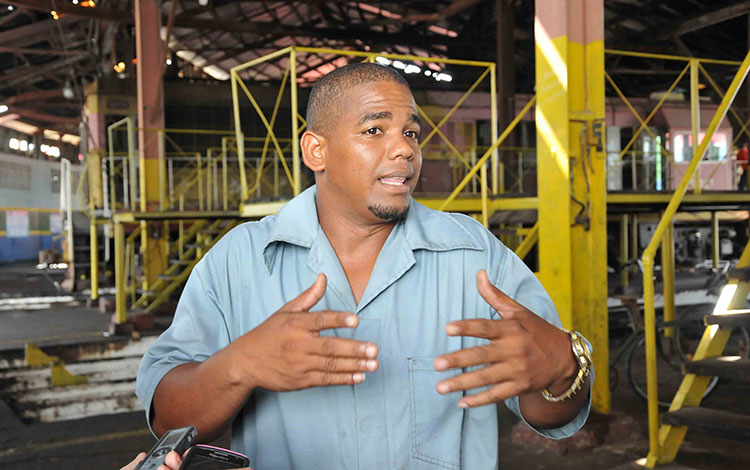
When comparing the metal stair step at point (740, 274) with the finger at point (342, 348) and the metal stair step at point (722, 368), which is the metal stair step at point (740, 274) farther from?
the finger at point (342, 348)

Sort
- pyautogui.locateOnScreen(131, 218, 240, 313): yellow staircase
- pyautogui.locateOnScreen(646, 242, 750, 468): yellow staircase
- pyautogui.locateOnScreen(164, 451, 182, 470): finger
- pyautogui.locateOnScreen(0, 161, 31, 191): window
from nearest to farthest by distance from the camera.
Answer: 1. pyautogui.locateOnScreen(164, 451, 182, 470): finger
2. pyautogui.locateOnScreen(646, 242, 750, 468): yellow staircase
3. pyautogui.locateOnScreen(131, 218, 240, 313): yellow staircase
4. pyautogui.locateOnScreen(0, 161, 31, 191): window

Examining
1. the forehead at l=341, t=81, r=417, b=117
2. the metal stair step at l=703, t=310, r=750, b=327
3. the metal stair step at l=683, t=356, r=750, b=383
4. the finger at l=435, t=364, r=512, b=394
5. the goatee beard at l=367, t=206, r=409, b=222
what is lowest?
the metal stair step at l=683, t=356, r=750, b=383

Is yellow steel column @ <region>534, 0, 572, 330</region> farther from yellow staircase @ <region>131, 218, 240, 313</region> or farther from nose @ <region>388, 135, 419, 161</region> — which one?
yellow staircase @ <region>131, 218, 240, 313</region>

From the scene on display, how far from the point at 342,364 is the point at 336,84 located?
730mm

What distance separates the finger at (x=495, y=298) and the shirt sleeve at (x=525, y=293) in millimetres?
200

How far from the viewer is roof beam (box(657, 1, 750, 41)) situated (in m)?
13.0

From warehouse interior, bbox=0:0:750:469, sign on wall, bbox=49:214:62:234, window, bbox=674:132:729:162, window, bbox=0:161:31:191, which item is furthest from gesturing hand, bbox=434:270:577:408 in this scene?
sign on wall, bbox=49:214:62:234

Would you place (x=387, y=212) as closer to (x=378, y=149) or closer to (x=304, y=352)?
(x=378, y=149)

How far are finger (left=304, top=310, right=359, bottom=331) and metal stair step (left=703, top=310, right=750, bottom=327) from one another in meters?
3.46

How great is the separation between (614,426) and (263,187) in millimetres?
9807

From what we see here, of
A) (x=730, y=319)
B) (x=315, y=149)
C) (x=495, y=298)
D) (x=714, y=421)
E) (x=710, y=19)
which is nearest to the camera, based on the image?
(x=495, y=298)

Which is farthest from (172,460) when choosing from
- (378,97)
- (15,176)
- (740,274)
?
(15,176)

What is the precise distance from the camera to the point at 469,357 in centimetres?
115

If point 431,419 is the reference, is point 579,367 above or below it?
above
